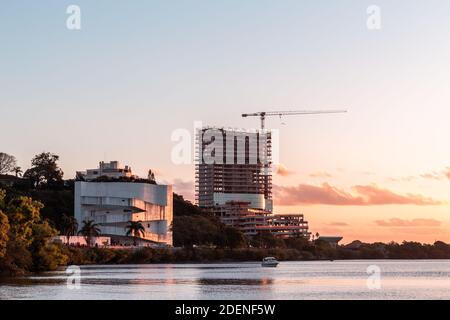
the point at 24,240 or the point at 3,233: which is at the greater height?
the point at 3,233

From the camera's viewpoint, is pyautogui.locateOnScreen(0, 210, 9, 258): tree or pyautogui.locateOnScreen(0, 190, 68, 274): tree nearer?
pyautogui.locateOnScreen(0, 210, 9, 258): tree

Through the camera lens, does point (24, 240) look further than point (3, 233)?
Yes

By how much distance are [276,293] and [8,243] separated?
41.1 m

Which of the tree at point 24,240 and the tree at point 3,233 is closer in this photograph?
the tree at point 3,233
